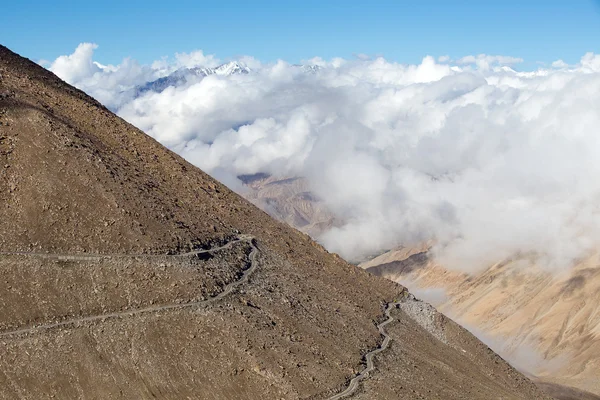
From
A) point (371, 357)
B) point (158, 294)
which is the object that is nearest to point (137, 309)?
point (158, 294)

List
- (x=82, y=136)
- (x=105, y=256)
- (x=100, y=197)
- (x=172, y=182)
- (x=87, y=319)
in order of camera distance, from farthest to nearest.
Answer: (x=172, y=182), (x=82, y=136), (x=100, y=197), (x=105, y=256), (x=87, y=319)

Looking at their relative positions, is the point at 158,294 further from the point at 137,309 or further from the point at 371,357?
the point at 371,357

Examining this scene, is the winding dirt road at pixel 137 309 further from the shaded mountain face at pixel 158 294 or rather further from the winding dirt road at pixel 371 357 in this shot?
the winding dirt road at pixel 371 357

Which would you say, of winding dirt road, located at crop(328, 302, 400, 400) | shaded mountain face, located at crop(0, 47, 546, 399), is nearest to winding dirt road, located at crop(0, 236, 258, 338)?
shaded mountain face, located at crop(0, 47, 546, 399)

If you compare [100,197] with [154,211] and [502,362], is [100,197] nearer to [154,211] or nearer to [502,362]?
[154,211]

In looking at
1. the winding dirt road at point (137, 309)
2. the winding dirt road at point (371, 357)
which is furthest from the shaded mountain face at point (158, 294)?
the winding dirt road at point (371, 357)

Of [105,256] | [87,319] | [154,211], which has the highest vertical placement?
[154,211]

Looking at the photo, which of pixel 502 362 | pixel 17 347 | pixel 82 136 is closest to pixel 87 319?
pixel 17 347
